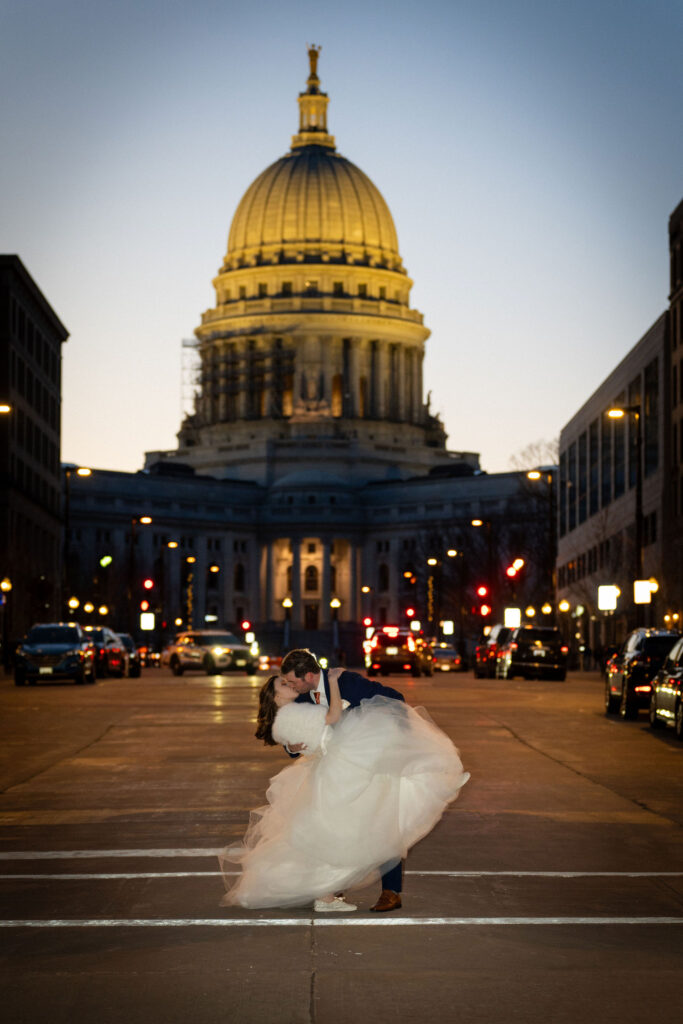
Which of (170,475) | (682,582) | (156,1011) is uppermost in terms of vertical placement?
(170,475)

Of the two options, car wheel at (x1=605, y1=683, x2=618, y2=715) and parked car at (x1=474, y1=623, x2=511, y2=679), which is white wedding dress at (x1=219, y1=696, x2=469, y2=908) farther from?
parked car at (x1=474, y1=623, x2=511, y2=679)

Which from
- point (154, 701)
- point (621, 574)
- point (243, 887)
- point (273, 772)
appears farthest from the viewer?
point (621, 574)

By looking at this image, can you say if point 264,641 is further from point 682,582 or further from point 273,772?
point 273,772

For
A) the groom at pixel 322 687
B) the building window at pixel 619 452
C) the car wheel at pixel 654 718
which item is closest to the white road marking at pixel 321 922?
the groom at pixel 322 687

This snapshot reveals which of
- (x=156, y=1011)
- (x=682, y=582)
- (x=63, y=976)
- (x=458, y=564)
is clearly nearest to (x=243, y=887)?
(x=63, y=976)

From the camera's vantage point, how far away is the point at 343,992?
369 inches

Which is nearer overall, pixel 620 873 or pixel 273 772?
pixel 620 873

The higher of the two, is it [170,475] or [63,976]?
[170,475]

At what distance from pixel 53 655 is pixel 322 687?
142 ft

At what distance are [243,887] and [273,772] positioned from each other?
36.6 ft

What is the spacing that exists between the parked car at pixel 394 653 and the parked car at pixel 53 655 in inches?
606

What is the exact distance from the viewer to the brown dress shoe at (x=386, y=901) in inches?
465

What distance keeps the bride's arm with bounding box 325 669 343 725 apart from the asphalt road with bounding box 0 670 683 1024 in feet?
3.75

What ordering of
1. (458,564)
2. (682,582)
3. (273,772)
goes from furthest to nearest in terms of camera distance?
1. (458,564)
2. (682,582)
3. (273,772)
